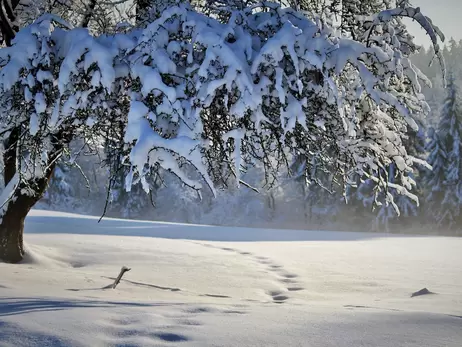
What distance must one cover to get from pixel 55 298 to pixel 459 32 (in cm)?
654

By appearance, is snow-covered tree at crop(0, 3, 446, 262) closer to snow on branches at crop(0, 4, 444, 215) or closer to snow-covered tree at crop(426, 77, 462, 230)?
snow on branches at crop(0, 4, 444, 215)

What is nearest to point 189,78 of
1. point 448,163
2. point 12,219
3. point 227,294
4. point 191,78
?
point 191,78

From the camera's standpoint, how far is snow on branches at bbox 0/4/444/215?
4.46 m

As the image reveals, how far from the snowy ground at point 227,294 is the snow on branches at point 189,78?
1.14 metres

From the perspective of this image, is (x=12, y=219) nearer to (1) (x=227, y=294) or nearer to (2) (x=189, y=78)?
(1) (x=227, y=294)

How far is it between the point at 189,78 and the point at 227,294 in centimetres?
335

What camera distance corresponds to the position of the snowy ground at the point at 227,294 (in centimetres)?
349

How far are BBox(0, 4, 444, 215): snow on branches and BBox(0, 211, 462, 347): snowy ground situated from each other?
114 cm

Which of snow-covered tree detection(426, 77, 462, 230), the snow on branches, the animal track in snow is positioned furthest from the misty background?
the snow on branches

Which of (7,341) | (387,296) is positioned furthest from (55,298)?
(387,296)

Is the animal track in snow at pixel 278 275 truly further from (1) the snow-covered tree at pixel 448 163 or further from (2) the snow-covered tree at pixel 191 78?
(1) the snow-covered tree at pixel 448 163

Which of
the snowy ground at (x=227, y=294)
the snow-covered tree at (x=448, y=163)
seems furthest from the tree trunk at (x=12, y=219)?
the snow-covered tree at (x=448, y=163)

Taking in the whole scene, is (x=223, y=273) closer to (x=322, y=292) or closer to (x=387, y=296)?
(x=322, y=292)

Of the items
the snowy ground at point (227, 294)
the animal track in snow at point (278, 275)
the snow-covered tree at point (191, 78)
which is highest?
the snow-covered tree at point (191, 78)
